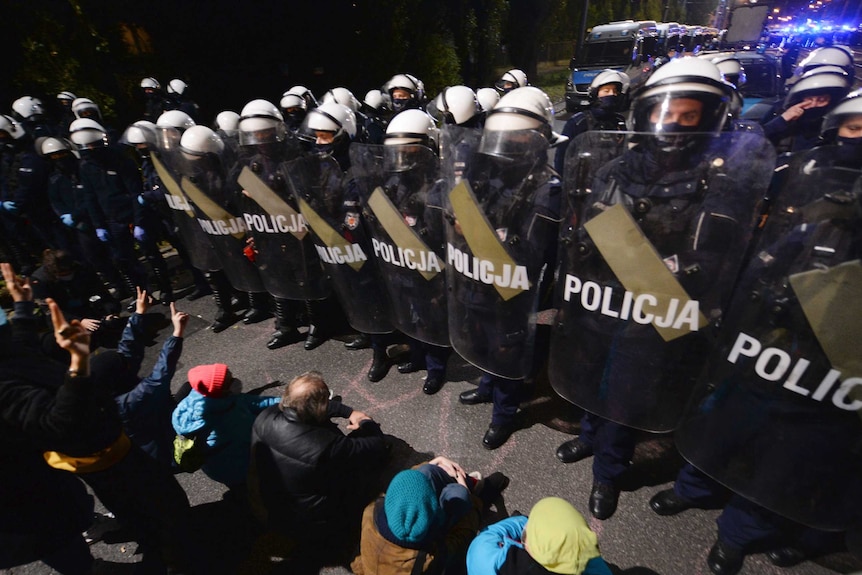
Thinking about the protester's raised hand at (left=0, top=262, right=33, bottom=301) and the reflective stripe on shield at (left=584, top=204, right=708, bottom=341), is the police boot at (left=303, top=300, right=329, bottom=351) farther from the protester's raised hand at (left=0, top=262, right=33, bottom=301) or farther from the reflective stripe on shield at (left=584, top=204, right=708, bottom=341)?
the reflective stripe on shield at (left=584, top=204, right=708, bottom=341)

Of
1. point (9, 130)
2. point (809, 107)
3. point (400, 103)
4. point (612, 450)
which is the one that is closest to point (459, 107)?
point (400, 103)

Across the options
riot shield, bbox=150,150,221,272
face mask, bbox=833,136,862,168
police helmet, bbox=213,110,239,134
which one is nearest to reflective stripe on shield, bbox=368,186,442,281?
face mask, bbox=833,136,862,168

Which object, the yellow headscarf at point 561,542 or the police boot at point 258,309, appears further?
the police boot at point 258,309

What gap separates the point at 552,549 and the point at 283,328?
11.7ft

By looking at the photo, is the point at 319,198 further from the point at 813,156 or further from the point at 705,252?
the point at 813,156

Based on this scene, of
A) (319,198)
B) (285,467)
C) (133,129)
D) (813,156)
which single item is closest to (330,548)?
(285,467)

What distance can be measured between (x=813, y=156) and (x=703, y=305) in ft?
2.04

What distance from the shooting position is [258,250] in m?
3.84

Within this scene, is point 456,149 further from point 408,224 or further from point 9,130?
point 9,130

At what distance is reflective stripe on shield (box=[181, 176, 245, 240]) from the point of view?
381 centimetres

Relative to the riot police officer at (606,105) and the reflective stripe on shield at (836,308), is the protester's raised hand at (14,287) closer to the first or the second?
the reflective stripe on shield at (836,308)

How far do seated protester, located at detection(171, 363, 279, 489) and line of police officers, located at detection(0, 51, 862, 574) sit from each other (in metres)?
1.23

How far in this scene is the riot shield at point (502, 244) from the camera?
2.06 metres

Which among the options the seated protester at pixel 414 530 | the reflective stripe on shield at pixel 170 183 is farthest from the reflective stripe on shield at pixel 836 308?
the reflective stripe on shield at pixel 170 183
